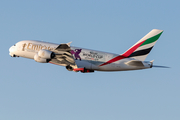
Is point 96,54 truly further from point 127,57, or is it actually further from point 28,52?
point 28,52

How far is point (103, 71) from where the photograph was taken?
162 feet

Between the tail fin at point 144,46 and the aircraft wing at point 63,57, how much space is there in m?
9.26

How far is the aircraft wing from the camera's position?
149 ft

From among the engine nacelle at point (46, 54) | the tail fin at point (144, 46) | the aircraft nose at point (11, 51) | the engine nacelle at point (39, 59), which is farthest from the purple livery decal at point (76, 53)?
the aircraft nose at point (11, 51)

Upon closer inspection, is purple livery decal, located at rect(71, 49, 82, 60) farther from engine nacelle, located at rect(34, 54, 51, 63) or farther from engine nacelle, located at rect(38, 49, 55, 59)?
engine nacelle, located at rect(34, 54, 51, 63)

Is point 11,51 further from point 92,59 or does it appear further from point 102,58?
point 102,58

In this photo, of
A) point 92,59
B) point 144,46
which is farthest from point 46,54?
point 144,46

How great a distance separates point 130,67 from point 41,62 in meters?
15.2

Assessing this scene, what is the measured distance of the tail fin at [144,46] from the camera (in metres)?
48.3

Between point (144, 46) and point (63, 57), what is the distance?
14.1m

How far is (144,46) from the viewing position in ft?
160

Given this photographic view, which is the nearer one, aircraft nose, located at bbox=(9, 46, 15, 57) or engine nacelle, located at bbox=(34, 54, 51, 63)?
engine nacelle, located at bbox=(34, 54, 51, 63)

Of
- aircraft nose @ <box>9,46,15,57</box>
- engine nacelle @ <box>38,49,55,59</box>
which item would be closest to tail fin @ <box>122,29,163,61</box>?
engine nacelle @ <box>38,49,55,59</box>

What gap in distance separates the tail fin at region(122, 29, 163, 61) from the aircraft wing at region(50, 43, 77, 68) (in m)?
9.26
